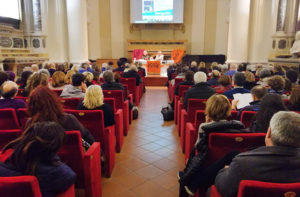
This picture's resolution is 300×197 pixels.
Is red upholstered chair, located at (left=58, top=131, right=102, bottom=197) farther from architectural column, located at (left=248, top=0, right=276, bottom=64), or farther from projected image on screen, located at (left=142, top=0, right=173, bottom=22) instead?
projected image on screen, located at (left=142, top=0, right=173, bottom=22)

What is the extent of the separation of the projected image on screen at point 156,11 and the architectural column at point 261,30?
3923mm

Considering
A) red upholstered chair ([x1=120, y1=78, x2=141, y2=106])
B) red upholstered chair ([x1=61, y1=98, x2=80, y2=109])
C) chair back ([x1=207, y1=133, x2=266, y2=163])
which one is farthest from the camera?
red upholstered chair ([x1=120, y1=78, x2=141, y2=106])

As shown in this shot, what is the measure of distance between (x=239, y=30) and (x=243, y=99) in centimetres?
766

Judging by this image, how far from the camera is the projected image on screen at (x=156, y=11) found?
40.6 feet

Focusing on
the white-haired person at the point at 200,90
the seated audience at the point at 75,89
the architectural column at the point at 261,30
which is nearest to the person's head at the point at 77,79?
the seated audience at the point at 75,89

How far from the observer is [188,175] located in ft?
6.12

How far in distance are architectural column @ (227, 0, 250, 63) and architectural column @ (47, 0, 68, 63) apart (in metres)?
6.70

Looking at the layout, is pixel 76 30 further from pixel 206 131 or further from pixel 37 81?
pixel 206 131

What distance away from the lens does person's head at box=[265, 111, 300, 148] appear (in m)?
1.22

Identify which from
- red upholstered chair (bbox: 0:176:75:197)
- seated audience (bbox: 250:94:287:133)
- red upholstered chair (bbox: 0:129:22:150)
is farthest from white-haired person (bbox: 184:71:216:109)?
red upholstered chair (bbox: 0:176:75:197)

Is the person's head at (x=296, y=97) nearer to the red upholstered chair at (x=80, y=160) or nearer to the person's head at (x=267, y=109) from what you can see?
the person's head at (x=267, y=109)

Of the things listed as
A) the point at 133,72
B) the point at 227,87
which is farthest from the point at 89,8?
the point at 227,87

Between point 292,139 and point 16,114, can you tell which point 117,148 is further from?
point 292,139

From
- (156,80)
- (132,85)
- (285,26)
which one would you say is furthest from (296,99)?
(285,26)
